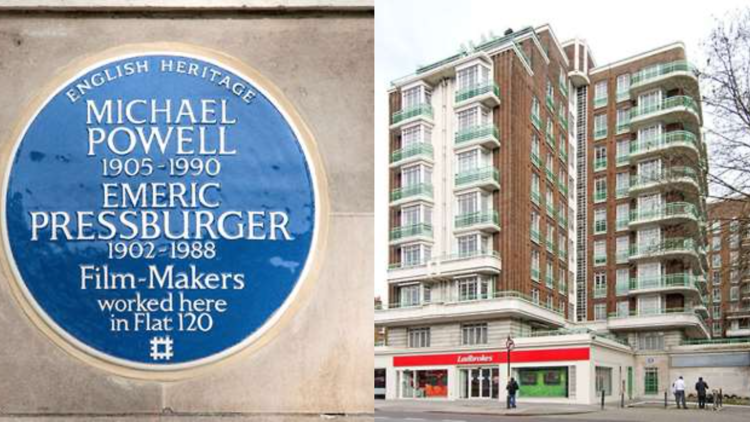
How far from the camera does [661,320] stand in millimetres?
58438

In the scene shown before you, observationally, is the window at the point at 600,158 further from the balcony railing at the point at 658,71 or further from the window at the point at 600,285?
the window at the point at 600,285

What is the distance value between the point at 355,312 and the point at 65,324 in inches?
79.4

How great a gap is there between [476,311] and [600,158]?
27.3m

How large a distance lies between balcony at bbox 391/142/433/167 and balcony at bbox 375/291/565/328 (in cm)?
1131

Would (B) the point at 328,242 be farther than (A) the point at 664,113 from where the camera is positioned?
No

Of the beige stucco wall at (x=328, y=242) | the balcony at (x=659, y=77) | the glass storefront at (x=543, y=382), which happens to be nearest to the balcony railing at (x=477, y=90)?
the balcony at (x=659, y=77)

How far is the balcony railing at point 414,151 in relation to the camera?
5750cm

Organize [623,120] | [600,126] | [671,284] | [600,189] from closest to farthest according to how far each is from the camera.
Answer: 1. [671,284]
2. [623,120]
3. [600,189]
4. [600,126]

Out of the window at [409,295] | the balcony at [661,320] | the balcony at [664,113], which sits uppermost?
the balcony at [664,113]

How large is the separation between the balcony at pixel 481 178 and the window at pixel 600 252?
2007 cm

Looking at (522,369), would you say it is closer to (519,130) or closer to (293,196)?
(519,130)

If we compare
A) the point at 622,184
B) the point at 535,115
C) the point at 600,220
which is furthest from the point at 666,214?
the point at 535,115

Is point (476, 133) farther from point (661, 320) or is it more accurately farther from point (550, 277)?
point (661, 320)

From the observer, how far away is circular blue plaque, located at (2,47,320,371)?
511 centimetres
